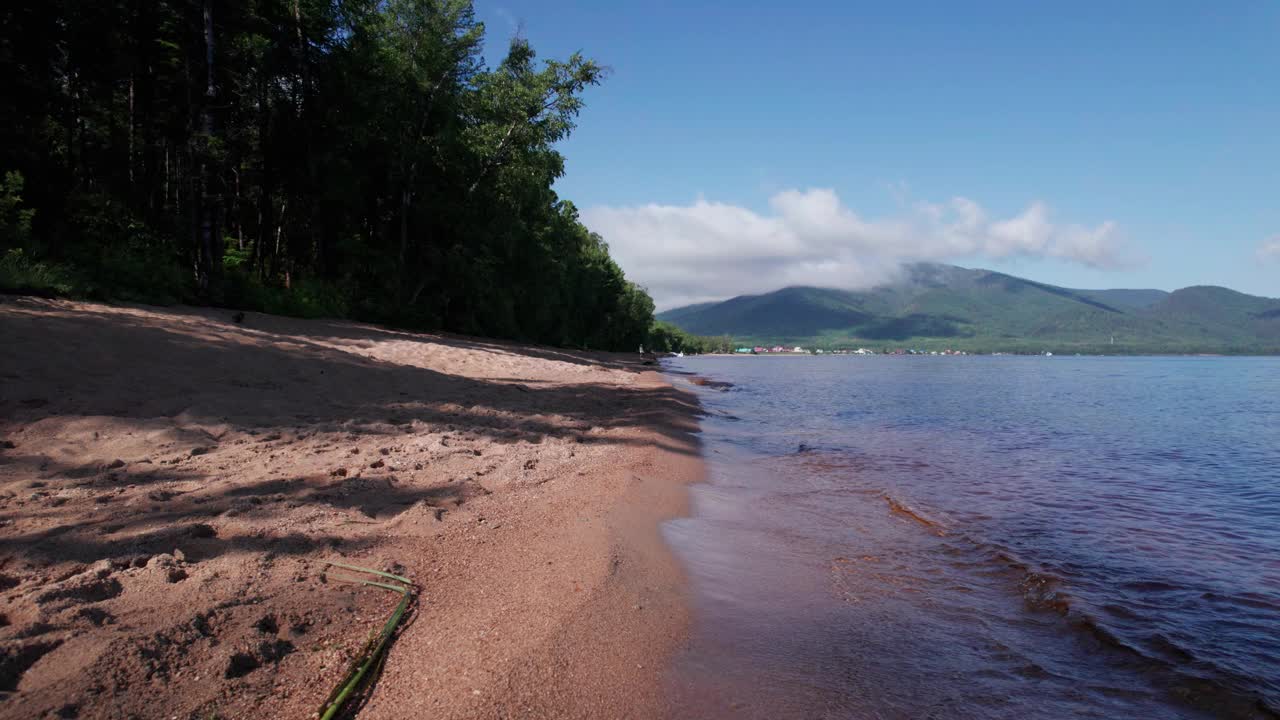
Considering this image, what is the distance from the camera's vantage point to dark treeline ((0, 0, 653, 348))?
14.8m

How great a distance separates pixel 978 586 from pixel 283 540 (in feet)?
18.6

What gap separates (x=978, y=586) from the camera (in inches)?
201

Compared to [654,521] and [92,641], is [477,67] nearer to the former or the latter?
[654,521]

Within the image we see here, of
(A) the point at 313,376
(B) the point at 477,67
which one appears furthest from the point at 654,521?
(B) the point at 477,67

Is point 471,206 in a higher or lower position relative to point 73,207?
higher

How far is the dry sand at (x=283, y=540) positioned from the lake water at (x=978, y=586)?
2.29 feet

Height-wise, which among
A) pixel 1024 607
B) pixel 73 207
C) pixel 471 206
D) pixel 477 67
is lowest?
pixel 1024 607

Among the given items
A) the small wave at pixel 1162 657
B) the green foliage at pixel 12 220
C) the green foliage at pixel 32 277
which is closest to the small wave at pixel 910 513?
the small wave at pixel 1162 657

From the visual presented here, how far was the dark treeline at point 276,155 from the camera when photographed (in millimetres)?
14812

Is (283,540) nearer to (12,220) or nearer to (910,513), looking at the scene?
(910,513)

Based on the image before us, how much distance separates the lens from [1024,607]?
473 centimetres

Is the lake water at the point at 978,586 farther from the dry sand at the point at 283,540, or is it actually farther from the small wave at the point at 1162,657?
the dry sand at the point at 283,540

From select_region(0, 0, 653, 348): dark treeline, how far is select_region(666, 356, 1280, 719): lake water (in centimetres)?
1247

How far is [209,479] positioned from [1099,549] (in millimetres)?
8921
